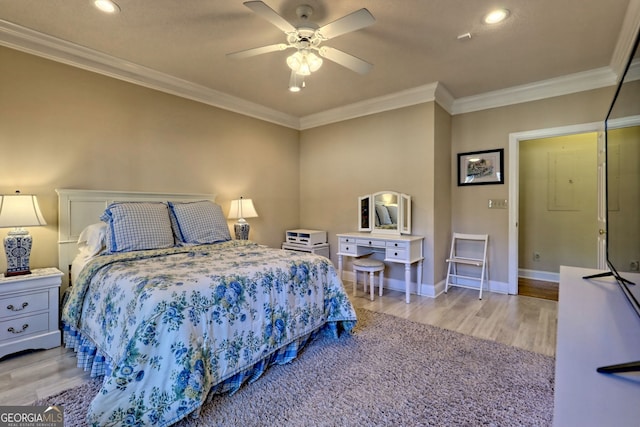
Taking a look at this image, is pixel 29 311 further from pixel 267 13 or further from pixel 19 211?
pixel 267 13

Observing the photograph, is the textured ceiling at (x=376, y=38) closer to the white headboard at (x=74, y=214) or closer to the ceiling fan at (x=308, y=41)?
the ceiling fan at (x=308, y=41)

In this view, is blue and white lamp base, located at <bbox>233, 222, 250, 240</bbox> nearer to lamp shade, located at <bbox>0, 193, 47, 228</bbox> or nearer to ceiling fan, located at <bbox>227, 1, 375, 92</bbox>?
lamp shade, located at <bbox>0, 193, 47, 228</bbox>

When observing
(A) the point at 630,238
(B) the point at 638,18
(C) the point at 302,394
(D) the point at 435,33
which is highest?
(D) the point at 435,33

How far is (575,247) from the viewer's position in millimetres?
4285

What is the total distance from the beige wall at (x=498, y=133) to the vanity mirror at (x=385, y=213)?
0.80 metres

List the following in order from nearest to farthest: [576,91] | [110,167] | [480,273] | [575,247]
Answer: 1. [110,167]
2. [576,91]
3. [480,273]
4. [575,247]

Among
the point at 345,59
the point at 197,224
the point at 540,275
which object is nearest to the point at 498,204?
the point at 540,275

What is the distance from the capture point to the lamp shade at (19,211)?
2.21 m

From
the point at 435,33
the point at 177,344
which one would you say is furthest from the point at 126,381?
the point at 435,33

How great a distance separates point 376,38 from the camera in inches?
100

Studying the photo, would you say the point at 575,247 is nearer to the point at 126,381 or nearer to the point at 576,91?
the point at 576,91

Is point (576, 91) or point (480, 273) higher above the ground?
point (576, 91)

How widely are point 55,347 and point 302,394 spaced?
6.61 ft

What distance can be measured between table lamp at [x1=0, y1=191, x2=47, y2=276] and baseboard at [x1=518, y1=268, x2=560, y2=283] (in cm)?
578
